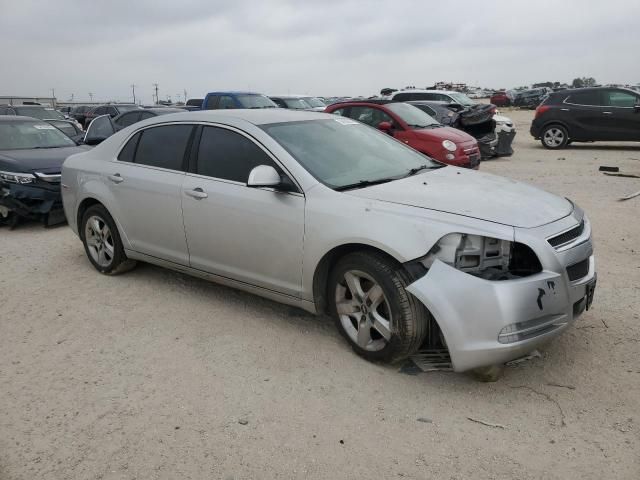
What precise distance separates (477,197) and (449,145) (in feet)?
21.6

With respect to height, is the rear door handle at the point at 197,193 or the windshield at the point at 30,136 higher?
the windshield at the point at 30,136

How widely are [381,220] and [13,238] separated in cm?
569

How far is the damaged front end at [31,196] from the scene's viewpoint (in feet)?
23.7

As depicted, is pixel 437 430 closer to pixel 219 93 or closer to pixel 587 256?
pixel 587 256

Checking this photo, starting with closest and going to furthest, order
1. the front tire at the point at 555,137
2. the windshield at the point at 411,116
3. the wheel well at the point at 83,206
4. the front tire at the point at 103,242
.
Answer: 1. the front tire at the point at 103,242
2. the wheel well at the point at 83,206
3. the windshield at the point at 411,116
4. the front tire at the point at 555,137

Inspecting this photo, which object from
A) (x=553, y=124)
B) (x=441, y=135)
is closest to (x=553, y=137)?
(x=553, y=124)

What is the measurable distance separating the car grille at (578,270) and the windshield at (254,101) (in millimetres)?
11825

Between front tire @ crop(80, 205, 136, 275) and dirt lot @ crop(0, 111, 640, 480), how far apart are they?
0.49m

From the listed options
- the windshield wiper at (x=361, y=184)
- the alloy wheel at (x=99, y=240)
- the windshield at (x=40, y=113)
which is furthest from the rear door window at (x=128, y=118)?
Result: the windshield wiper at (x=361, y=184)

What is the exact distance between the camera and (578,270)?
3248 millimetres

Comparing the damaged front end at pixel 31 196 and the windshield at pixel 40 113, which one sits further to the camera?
the windshield at pixel 40 113

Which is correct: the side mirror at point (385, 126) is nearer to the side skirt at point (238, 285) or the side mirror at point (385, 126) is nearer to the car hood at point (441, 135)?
the car hood at point (441, 135)

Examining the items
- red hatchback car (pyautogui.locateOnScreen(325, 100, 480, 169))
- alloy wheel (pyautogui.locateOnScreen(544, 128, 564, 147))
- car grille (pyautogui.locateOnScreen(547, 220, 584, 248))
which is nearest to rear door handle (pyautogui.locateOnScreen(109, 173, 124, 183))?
car grille (pyautogui.locateOnScreen(547, 220, 584, 248))

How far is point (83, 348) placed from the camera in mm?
3830
